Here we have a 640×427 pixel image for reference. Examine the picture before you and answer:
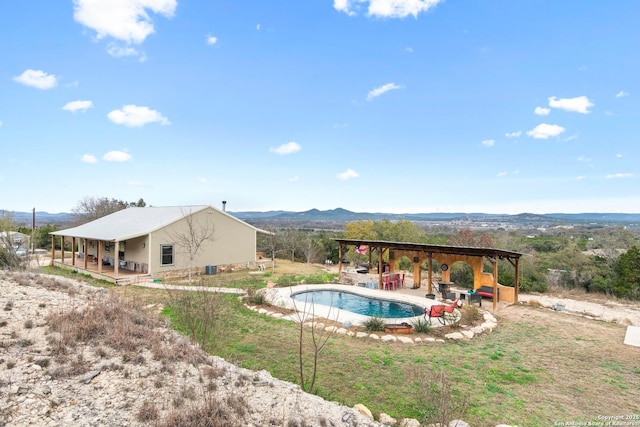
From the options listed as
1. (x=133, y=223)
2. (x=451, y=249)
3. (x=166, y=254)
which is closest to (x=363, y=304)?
A: (x=451, y=249)

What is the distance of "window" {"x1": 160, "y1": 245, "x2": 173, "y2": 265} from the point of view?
1844cm

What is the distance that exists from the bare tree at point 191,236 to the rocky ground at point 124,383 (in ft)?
39.2

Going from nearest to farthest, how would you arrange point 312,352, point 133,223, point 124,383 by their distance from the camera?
1. point 124,383
2. point 312,352
3. point 133,223

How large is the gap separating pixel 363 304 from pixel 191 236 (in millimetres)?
10246

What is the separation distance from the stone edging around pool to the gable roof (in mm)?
8369

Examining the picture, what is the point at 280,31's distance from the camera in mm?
18344

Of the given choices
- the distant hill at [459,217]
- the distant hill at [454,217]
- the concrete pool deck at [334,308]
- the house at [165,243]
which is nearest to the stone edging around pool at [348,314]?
the concrete pool deck at [334,308]

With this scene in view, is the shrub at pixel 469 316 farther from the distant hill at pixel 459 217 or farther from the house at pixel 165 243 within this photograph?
the distant hill at pixel 459 217

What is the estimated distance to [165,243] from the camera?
60.8 feet

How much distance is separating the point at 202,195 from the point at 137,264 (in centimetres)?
1428


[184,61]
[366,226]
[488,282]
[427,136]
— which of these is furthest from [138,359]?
[366,226]

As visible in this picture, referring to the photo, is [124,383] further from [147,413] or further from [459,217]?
[459,217]

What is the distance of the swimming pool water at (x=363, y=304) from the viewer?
42.3 feet

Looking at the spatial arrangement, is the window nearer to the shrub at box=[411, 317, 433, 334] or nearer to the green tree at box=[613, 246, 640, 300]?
the shrub at box=[411, 317, 433, 334]
